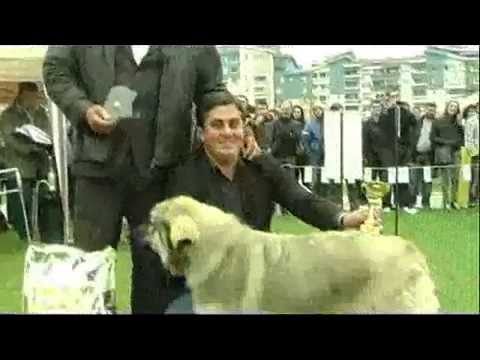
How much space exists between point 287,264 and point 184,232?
1.09 feet

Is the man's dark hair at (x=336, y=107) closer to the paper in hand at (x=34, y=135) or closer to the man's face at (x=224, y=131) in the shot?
the man's face at (x=224, y=131)

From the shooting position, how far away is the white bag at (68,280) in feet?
A: 17.1

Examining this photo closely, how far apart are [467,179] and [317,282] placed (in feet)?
1.85

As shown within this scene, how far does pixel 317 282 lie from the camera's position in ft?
16.9

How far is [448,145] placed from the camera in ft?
16.9

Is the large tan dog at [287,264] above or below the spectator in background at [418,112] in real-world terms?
below

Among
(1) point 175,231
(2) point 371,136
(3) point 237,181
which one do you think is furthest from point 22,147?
(2) point 371,136

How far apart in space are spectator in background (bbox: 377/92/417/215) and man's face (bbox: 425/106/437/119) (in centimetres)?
5

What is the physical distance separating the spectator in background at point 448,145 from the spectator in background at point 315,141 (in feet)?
1.12

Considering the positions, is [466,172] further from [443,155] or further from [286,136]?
[286,136]

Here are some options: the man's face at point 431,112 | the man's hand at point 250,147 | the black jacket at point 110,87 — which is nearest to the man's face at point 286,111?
the man's hand at point 250,147
